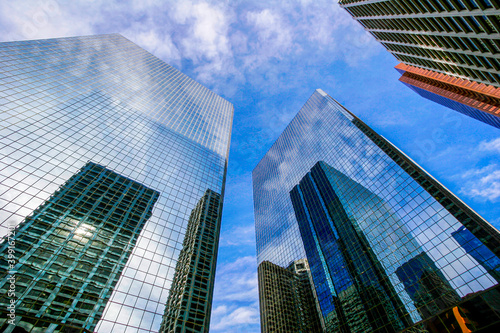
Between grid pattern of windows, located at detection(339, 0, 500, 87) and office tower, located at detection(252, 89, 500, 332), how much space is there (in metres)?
22.4

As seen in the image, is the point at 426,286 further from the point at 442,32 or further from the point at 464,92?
the point at 464,92

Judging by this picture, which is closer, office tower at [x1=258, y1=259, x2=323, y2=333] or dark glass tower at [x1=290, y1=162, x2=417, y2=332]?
dark glass tower at [x1=290, y1=162, x2=417, y2=332]

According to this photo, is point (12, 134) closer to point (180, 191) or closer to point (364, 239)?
point (180, 191)

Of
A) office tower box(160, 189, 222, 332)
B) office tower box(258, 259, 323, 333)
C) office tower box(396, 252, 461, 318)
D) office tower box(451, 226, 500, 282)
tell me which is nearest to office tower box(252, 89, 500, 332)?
office tower box(396, 252, 461, 318)

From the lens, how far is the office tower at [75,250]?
25891 mm

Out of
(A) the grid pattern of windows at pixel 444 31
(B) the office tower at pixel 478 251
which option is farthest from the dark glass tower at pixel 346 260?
(A) the grid pattern of windows at pixel 444 31

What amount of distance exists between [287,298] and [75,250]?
70.5 meters

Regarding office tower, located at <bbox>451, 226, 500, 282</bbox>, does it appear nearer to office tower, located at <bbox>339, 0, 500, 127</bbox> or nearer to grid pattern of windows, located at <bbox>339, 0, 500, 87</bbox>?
office tower, located at <bbox>339, 0, 500, 127</bbox>

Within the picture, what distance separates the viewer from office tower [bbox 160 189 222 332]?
34.3m

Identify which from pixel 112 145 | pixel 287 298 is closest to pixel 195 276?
pixel 112 145

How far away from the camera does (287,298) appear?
80.6 m

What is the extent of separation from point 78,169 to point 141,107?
32.4 metres

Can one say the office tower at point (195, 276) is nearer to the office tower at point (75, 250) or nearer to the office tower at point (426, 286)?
the office tower at point (75, 250)

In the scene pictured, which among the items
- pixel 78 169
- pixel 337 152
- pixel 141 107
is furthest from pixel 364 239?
pixel 141 107
